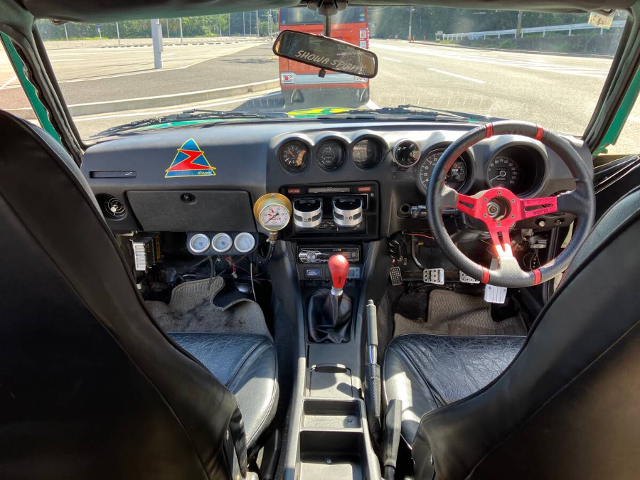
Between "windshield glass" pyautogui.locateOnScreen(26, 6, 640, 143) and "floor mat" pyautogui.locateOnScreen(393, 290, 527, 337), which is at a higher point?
"windshield glass" pyautogui.locateOnScreen(26, 6, 640, 143)

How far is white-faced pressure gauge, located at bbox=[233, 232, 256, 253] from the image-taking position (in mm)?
2543

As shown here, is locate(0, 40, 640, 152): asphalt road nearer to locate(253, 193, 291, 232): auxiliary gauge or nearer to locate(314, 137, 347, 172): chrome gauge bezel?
locate(314, 137, 347, 172): chrome gauge bezel

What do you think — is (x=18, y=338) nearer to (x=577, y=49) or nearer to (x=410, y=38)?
(x=410, y=38)

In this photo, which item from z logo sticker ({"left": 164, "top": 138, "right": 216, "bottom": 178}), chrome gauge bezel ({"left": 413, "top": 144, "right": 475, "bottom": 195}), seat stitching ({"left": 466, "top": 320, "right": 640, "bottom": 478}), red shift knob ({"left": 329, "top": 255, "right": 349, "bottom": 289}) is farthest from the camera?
z logo sticker ({"left": 164, "top": 138, "right": 216, "bottom": 178})

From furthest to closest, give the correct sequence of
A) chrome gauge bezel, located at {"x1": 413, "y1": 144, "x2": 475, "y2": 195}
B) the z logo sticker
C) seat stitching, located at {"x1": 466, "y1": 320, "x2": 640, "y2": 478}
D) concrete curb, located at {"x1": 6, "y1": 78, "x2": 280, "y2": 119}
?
concrete curb, located at {"x1": 6, "y1": 78, "x2": 280, "y2": 119} → the z logo sticker → chrome gauge bezel, located at {"x1": 413, "y1": 144, "x2": 475, "y2": 195} → seat stitching, located at {"x1": 466, "y1": 320, "x2": 640, "y2": 478}

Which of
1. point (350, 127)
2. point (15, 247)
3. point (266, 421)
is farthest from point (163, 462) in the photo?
point (350, 127)

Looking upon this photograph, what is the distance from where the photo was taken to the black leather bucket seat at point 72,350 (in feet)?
2.15

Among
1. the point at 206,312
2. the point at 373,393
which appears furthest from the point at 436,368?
the point at 206,312

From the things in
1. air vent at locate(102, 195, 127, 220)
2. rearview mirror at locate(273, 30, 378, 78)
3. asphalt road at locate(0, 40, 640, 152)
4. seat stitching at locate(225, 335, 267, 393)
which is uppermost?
rearview mirror at locate(273, 30, 378, 78)

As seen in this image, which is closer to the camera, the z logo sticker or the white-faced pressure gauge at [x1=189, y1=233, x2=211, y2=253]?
the z logo sticker

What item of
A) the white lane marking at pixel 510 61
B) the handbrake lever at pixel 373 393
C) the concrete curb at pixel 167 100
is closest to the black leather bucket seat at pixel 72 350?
the handbrake lever at pixel 373 393

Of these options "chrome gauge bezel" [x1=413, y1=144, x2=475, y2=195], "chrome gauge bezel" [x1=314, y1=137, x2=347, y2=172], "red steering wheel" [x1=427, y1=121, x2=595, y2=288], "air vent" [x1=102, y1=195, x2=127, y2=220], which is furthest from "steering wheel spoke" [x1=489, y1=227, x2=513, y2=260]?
"air vent" [x1=102, y1=195, x2=127, y2=220]

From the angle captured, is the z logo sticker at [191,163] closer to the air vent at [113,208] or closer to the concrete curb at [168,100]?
the air vent at [113,208]

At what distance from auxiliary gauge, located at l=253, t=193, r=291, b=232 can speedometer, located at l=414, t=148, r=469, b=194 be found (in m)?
0.63
